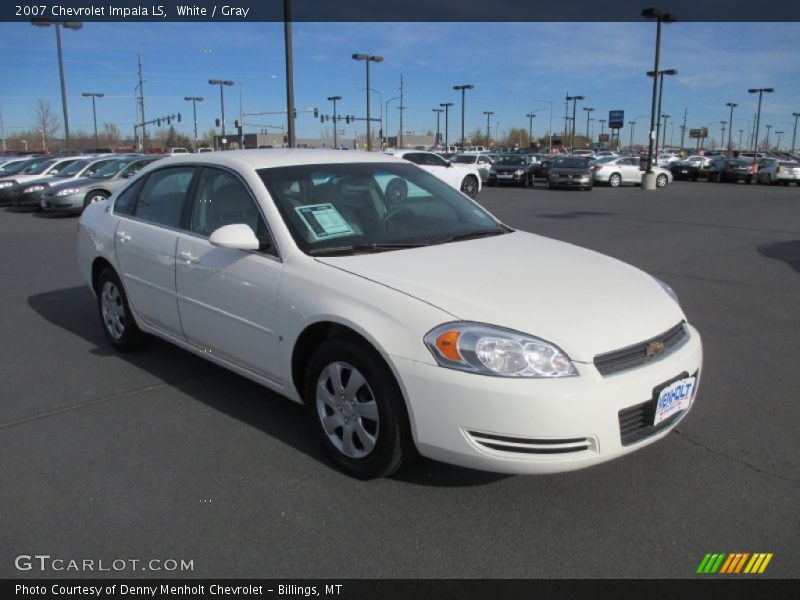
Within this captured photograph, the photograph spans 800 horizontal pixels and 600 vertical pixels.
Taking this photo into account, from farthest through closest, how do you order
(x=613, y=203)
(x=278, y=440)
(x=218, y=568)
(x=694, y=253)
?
(x=613, y=203), (x=694, y=253), (x=278, y=440), (x=218, y=568)

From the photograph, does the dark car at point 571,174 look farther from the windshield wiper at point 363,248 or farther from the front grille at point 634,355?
the front grille at point 634,355

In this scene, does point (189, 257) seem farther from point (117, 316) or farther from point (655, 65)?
point (655, 65)

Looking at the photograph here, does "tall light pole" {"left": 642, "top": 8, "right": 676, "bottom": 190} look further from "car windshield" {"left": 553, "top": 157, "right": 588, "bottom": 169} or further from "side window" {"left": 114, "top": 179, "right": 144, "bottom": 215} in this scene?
"side window" {"left": 114, "top": 179, "right": 144, "bottom": 215}

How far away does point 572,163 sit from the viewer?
28.4 m

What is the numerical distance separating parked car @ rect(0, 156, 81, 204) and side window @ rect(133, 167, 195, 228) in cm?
1569

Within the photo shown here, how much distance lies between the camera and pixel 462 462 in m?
2.92

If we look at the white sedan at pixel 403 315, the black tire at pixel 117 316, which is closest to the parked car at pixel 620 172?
the black tire at pixel 117 316

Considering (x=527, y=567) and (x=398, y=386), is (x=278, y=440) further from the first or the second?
(x=527, y=567)

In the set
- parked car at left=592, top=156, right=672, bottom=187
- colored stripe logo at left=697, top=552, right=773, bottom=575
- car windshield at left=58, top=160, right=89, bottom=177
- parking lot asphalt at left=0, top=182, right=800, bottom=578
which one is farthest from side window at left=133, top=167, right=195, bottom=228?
parked car at left=592, top=156, right=672, bottom=187

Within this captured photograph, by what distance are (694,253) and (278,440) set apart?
28.0 feet

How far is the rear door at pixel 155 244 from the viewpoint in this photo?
14.7 ft

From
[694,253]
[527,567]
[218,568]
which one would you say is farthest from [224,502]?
[694,253]

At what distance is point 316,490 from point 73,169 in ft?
62.9

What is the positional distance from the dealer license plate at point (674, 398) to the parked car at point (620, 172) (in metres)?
29.4
